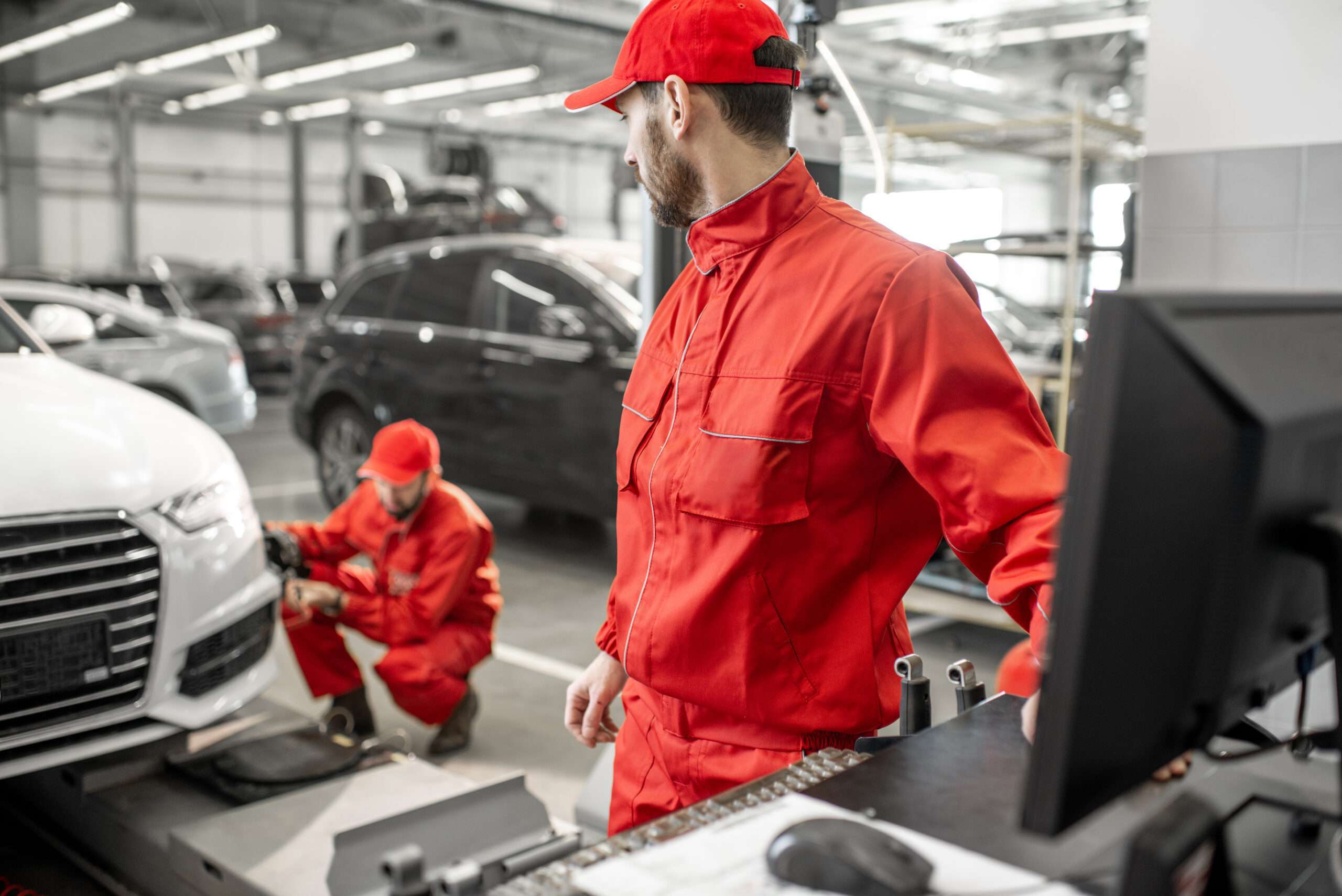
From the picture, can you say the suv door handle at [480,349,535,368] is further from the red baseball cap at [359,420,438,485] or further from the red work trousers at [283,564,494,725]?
the red work trousers at [283,564,494,725]

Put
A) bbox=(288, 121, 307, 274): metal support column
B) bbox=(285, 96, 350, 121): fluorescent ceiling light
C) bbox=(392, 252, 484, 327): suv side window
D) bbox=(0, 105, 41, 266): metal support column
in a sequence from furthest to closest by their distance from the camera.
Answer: bbox=(288, 121, 307, 274): metal support column, bbox=(285, 96, 350, 121): fluorescent ceiling light, bbox=(0, 105, 41, 266): metal support column, bbox=(392, 252, 484, 327): suv side window

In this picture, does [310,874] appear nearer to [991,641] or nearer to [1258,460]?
[1258,460]

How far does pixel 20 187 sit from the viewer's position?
17.9m

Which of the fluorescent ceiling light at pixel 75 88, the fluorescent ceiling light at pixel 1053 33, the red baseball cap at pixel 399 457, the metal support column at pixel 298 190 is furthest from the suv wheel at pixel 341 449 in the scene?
the metal support column at pixel 298 190

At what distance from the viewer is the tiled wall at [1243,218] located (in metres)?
2.76

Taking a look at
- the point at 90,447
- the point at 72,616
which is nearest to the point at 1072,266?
the point at 90,447

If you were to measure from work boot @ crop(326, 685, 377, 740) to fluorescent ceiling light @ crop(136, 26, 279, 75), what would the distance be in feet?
35.1

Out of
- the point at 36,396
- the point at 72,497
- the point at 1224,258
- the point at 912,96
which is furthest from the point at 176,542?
the point at 912,96

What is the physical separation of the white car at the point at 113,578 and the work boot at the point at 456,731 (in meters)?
0.71

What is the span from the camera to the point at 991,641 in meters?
4.48

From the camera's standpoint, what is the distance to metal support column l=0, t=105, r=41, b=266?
57.9 feet

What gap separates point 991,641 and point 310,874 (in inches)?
118

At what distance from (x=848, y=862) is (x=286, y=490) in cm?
719

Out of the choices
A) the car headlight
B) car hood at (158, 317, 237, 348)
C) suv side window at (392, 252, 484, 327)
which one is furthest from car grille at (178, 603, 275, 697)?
car hood at (158, 317, 237, 348)
